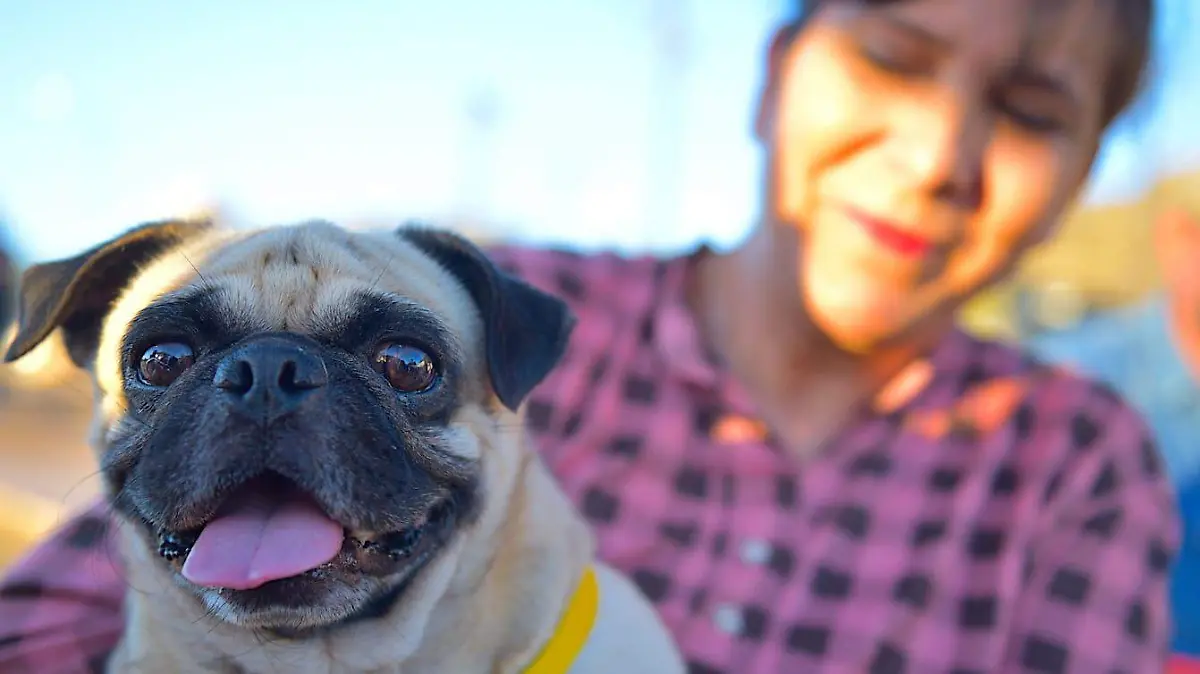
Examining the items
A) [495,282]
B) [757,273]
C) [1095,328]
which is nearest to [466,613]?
[495,282]

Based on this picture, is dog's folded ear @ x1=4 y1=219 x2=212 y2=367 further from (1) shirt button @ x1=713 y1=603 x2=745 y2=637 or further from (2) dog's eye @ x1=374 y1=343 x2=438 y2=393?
(1) shirt button @ x1=713 y1=603 x2=745 y2=637

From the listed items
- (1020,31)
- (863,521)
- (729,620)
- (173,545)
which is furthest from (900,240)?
(173,545)

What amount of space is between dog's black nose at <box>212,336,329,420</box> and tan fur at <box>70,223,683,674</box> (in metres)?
0.17

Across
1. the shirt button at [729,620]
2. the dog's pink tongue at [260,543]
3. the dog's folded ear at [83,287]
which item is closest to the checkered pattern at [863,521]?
the shirt button at [729,620]

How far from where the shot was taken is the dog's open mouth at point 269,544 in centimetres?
100

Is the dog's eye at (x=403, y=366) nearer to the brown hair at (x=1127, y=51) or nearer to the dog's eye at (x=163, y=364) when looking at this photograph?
the dog's eye at (x=163, y=364)

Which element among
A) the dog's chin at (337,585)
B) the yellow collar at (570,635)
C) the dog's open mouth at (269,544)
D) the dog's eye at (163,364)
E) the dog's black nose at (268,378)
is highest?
the dog's black nose at (268,378)

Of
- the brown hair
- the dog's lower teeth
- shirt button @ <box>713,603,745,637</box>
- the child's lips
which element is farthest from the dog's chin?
the brown hair

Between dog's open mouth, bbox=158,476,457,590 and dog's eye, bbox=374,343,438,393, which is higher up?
dog's eye, bbox=374,343,438,393

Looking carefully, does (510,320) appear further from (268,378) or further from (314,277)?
(268,378)

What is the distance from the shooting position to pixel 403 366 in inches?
47.3

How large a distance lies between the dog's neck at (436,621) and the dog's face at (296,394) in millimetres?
45

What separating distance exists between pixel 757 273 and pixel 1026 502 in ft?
2.32

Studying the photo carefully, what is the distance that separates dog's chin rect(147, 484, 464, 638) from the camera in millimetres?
1033
